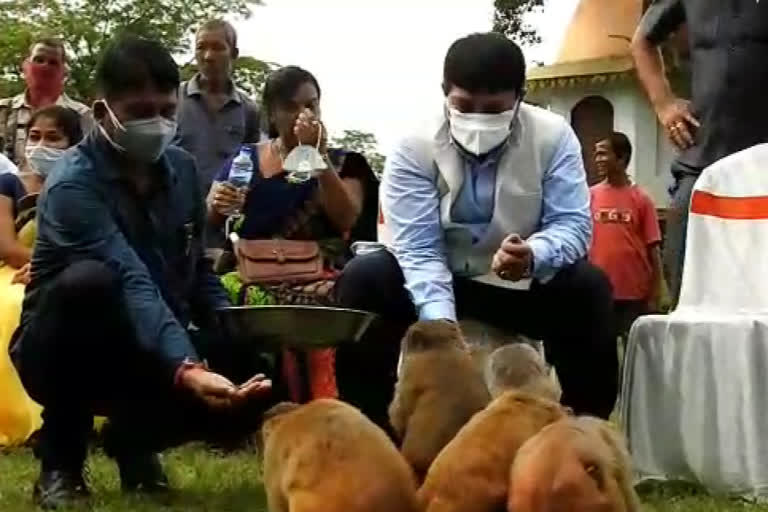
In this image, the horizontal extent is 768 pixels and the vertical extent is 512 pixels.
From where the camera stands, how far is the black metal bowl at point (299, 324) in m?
3.71

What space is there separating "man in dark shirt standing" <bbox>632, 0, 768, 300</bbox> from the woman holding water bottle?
1.14m

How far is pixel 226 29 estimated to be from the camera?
671 centimetres

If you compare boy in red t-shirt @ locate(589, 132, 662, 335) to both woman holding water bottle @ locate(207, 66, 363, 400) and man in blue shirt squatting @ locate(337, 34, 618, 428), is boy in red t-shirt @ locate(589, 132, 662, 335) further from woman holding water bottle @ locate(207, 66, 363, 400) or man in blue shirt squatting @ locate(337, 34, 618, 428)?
man in blue shirt squatting @ locate(337, 34, 618, 428)

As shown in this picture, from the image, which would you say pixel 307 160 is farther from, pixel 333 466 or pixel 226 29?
pixel 333 466

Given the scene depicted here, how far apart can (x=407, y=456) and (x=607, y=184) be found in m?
5.54

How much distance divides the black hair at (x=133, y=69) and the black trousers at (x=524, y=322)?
0.79m

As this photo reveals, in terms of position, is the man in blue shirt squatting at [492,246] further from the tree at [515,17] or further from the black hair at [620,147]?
the tree at [515,17]

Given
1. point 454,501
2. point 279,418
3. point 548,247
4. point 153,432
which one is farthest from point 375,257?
point 454,501

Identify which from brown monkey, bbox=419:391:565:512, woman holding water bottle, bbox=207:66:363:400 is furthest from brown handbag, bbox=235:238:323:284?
brown monkey, bbox=419:391:565:512

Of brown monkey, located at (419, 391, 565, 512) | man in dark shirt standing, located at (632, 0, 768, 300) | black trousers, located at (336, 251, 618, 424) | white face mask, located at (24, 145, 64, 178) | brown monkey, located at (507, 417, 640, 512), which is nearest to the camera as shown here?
brown monkey, located at (507, 417, 640, 512)

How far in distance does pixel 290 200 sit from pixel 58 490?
5.25 feet

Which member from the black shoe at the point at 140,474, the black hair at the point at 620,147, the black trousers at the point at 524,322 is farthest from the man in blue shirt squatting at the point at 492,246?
the black hair at the point at 620,147

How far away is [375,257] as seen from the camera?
438 centimetres

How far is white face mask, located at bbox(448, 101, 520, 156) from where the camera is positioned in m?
4.16
